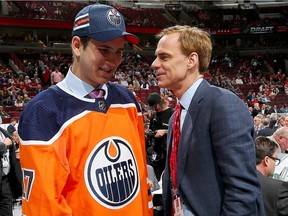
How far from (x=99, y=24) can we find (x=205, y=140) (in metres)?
0.63

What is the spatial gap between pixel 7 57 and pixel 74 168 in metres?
21.4

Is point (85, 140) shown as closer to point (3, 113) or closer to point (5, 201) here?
point (5, 201)

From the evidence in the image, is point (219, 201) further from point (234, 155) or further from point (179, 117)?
point (179, 117)

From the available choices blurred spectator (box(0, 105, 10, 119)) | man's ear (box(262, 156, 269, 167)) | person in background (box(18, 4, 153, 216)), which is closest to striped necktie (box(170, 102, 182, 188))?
person in background (box(18, 4, 153, 216))

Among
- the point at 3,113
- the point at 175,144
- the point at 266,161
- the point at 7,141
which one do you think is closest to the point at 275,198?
the point at 266,161

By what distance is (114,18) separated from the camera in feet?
5.85

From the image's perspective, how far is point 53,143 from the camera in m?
1.64

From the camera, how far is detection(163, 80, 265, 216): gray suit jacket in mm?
1725

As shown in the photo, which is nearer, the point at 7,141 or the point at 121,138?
the point at 121,138

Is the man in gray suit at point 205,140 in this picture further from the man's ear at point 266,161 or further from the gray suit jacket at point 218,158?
the man's ear at point 266,161

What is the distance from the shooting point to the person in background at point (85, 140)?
5.37 feet

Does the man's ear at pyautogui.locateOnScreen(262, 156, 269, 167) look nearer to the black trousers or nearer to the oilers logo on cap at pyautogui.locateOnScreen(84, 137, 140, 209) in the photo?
the oilers logo on cap at pyautogui.locateOnScreen(84, 137, 140, 209)

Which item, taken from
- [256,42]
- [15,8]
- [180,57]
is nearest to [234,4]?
[256,42]

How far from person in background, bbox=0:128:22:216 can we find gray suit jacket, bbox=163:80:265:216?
3.13m
